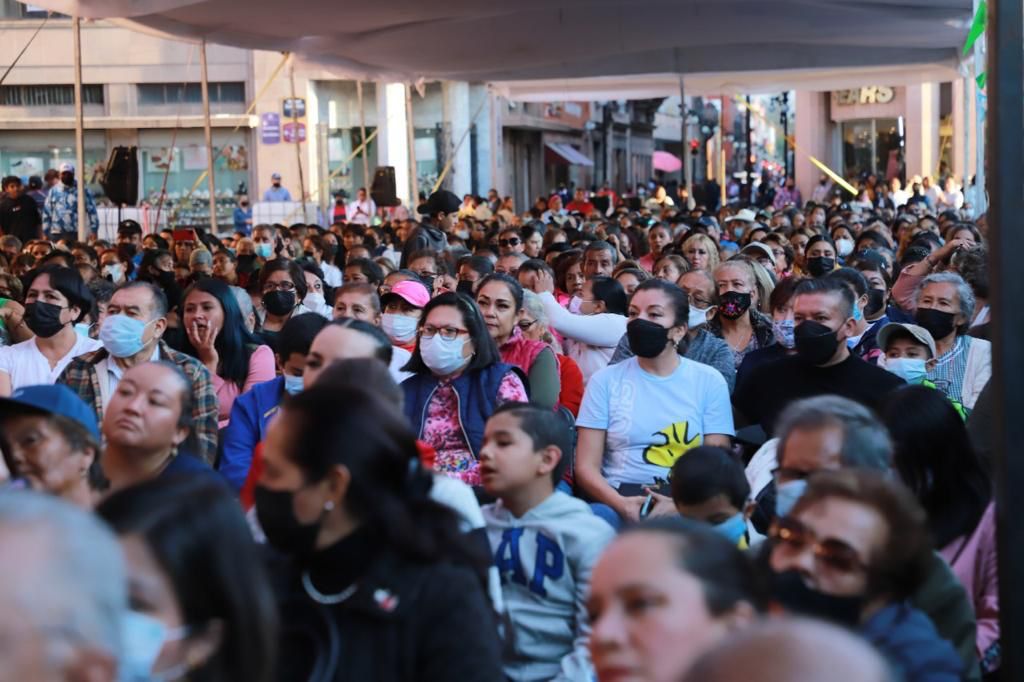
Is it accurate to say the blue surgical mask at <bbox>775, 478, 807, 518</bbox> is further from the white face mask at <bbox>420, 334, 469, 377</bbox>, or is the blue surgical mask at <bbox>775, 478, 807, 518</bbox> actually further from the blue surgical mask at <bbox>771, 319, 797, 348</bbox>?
the blue surgical mask at <bbox>771, 319, 797, 348</bbox>

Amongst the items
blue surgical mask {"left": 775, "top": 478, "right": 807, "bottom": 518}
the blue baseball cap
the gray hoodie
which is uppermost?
the blue baseball cap

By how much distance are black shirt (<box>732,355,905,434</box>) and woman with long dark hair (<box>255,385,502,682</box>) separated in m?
3.80

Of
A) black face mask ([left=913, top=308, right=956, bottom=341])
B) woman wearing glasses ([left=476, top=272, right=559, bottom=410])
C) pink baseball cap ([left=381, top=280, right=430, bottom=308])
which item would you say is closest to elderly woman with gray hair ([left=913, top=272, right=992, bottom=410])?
black face mask ([left=913, top=308, right=956, bottom=341])

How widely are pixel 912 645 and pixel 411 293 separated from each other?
551 cm

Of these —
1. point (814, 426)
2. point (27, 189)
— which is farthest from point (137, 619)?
point (27, 189)

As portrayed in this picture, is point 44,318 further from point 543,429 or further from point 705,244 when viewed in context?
point 705,244

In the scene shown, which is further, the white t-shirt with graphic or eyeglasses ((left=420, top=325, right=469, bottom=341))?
the white t-shirt with graphic

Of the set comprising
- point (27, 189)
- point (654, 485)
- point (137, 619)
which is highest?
point (27, 189)

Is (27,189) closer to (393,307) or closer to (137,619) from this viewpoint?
(393,307)

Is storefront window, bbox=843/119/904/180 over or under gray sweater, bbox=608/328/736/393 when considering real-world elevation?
over

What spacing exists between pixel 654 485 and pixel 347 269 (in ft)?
18.8

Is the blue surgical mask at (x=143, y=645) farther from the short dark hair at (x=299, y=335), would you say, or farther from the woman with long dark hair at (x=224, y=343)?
the woman with long dark hair at (x=224, y=343)

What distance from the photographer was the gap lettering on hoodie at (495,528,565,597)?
16.3 feet

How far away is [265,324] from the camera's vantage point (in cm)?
1041
